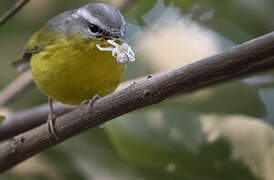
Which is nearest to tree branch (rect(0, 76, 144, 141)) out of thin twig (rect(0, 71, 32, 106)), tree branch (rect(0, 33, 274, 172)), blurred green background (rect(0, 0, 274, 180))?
thin twig (rect(0, 71, 32, 106))

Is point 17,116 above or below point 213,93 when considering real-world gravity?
above

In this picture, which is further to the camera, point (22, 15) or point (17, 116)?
point (22, 15)

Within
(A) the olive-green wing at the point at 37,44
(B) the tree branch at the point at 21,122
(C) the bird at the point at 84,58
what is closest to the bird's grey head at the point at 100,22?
(C) the bird at the point at 84,58

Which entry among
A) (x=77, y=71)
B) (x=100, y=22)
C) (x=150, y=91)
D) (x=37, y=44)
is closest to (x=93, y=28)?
(x=100, y=22)

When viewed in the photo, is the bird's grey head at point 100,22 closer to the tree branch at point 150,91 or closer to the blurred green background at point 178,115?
the blurred green background at point 178,115

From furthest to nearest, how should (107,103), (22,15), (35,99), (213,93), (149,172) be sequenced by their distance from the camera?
1. (35,99)
2. (22,15)
3. (213,93)
4. (149,172)
5. (107,103)

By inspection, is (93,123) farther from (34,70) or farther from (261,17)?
(261,17)

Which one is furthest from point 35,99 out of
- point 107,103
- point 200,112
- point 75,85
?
point 107,103

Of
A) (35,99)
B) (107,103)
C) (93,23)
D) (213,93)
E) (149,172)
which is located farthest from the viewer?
(35,99)
